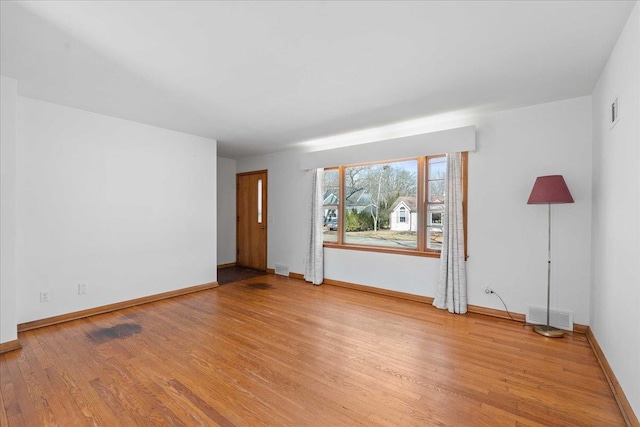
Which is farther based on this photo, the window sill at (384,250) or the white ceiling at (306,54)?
the window sill at (384,250)

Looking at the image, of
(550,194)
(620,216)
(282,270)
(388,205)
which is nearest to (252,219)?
(282,270)

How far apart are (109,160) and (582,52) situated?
513 cm

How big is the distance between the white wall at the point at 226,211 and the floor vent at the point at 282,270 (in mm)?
1514

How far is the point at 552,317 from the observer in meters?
3.25

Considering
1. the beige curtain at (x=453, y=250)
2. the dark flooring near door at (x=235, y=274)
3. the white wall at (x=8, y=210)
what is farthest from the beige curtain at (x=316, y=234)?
the white wall at (x=8, y=210)

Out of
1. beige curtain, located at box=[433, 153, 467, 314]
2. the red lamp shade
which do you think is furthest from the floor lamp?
beige curtain, located at box=[433, 153, 467, 314]

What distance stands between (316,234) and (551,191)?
3.43 m

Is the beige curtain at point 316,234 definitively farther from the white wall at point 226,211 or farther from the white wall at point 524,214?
the white wall at point 226,211

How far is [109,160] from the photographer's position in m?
3.86

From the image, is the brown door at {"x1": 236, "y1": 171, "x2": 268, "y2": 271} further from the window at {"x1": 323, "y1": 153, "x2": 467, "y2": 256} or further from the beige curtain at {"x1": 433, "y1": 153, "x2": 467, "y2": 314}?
the beige curtain at {"x1": 433, "y1": 153, "x2": 467, "y2": 314}

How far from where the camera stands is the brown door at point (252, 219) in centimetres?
639

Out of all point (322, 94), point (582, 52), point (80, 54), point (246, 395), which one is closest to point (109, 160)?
point (80, 54)

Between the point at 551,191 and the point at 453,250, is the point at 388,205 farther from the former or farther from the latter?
the point at 551,191

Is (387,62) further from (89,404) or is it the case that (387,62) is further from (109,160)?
(109,160)
